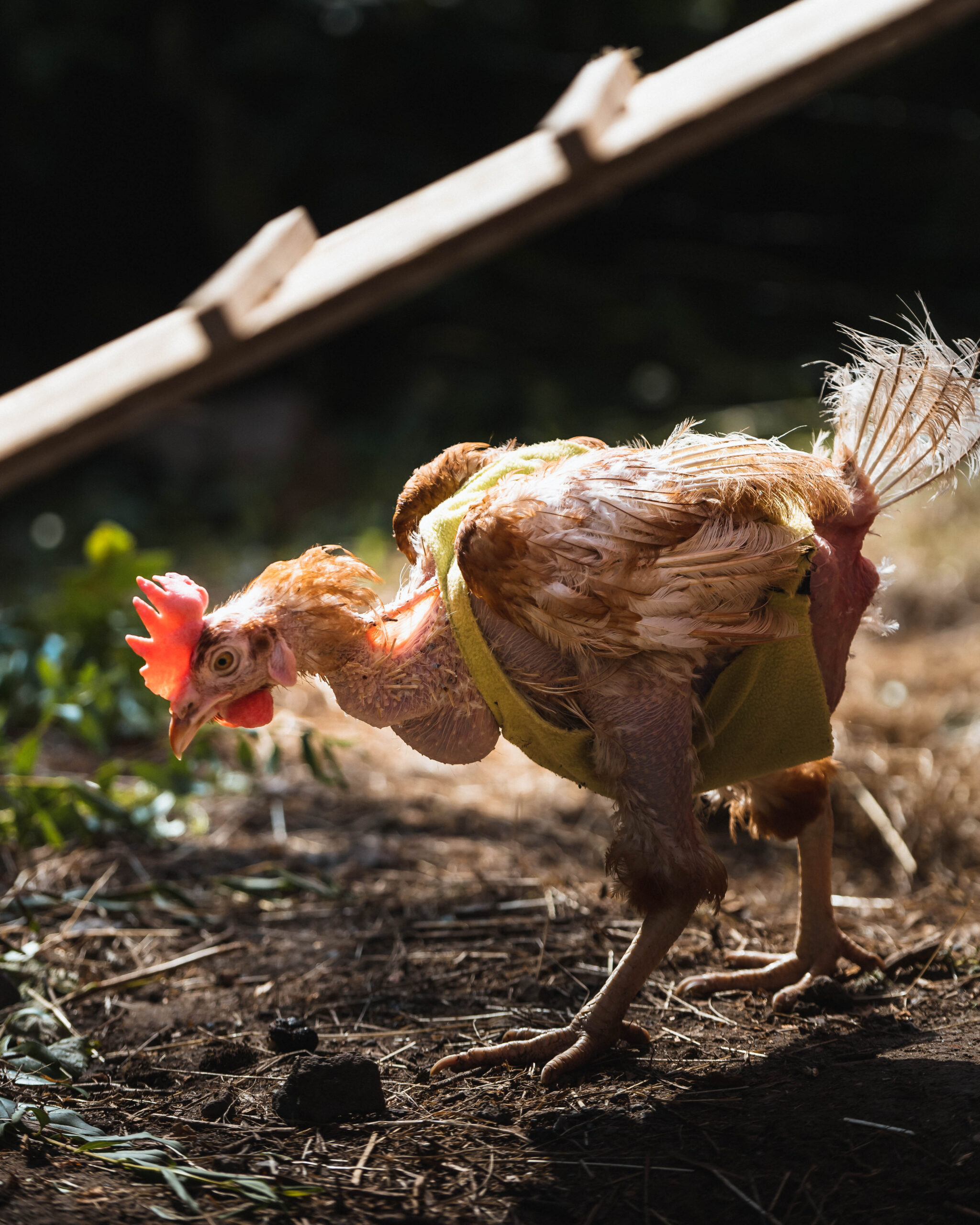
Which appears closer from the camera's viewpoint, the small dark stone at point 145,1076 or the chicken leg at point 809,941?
the small dark stone at point 145,1076

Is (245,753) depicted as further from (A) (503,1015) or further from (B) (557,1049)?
(B) (557,1049)

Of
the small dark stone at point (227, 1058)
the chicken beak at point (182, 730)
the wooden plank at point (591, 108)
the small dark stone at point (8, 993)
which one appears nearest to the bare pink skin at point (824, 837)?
the small dark stone at point (227, 1058)

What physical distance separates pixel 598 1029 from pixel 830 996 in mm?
580

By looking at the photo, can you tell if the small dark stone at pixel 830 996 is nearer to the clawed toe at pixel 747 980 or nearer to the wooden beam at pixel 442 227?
the clawed toe at pixel 747 980

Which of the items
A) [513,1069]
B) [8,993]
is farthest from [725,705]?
[8,993]

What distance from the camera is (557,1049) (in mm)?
2068

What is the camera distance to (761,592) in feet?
6.49

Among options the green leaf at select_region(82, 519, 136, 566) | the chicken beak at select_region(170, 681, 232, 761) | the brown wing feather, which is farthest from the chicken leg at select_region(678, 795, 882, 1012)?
the green leaf at select_region(82, 519, 136, 566)

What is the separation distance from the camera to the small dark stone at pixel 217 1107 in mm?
1937

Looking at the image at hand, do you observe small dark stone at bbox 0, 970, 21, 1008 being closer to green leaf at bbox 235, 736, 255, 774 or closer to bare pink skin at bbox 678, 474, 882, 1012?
green leaf at bbox 235, 736, 255, 774

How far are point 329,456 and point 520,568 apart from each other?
6.15 meters

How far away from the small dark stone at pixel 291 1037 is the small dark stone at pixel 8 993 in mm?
590

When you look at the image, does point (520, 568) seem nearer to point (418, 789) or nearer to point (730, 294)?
point (418, 789)

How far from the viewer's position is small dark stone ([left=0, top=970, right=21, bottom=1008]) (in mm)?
2350
